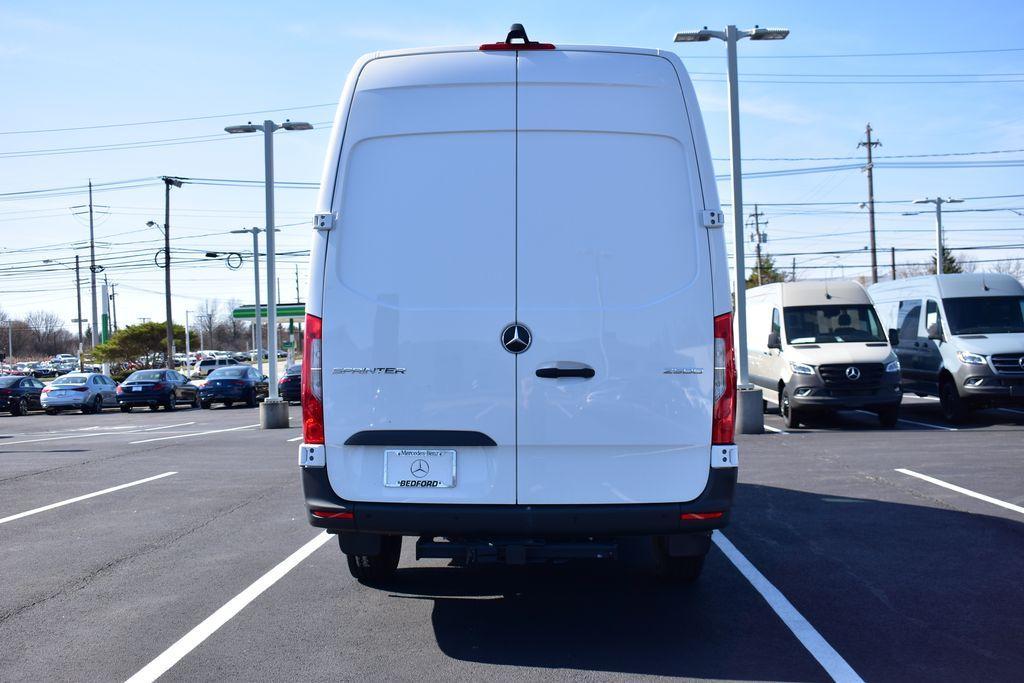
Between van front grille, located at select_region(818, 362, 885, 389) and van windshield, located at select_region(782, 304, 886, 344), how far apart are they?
1023 millimetres

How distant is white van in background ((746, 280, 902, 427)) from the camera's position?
50.6ft

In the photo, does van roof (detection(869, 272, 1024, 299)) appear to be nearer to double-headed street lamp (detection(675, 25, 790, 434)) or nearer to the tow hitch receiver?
double-headed street lamp (detection(675, 25, 790, 434))

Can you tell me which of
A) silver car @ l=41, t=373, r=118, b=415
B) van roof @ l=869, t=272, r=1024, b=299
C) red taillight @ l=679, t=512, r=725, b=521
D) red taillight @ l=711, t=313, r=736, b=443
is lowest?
silver car @ l=41, t=373, r=118, b=415

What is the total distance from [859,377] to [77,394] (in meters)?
28.1

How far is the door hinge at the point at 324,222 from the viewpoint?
4.57 m

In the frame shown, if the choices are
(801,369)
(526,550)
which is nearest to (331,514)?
(526,550)

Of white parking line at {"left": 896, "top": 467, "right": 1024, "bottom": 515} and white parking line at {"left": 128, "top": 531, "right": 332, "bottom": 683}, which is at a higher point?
white parking line at {"left": 128, "top": 531, "right": 332, "bottom": 683}

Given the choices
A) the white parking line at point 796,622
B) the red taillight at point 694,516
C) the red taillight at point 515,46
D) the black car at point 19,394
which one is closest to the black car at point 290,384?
the black car at point 19,394

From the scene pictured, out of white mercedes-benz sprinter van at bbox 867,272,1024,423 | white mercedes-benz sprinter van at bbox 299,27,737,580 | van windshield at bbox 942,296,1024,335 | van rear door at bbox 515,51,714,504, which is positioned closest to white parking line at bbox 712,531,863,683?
white mercedes-benz sprinter van at bbox 299,27,737,580

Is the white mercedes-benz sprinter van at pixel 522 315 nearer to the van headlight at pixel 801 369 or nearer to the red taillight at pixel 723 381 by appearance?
the red taillight at pixel 723 381

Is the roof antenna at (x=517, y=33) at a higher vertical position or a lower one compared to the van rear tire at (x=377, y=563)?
higher

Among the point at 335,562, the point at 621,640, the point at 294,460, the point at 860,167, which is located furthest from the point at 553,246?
the point at 860,167

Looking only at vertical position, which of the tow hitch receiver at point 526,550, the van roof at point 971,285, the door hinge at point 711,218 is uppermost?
the van roof at point 971,285

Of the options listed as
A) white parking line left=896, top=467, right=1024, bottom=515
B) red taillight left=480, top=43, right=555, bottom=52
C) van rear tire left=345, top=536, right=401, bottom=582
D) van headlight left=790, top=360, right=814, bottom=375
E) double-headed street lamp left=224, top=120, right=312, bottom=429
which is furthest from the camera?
double-headed street lamp left=224, top=120, right=312, bottom=429
